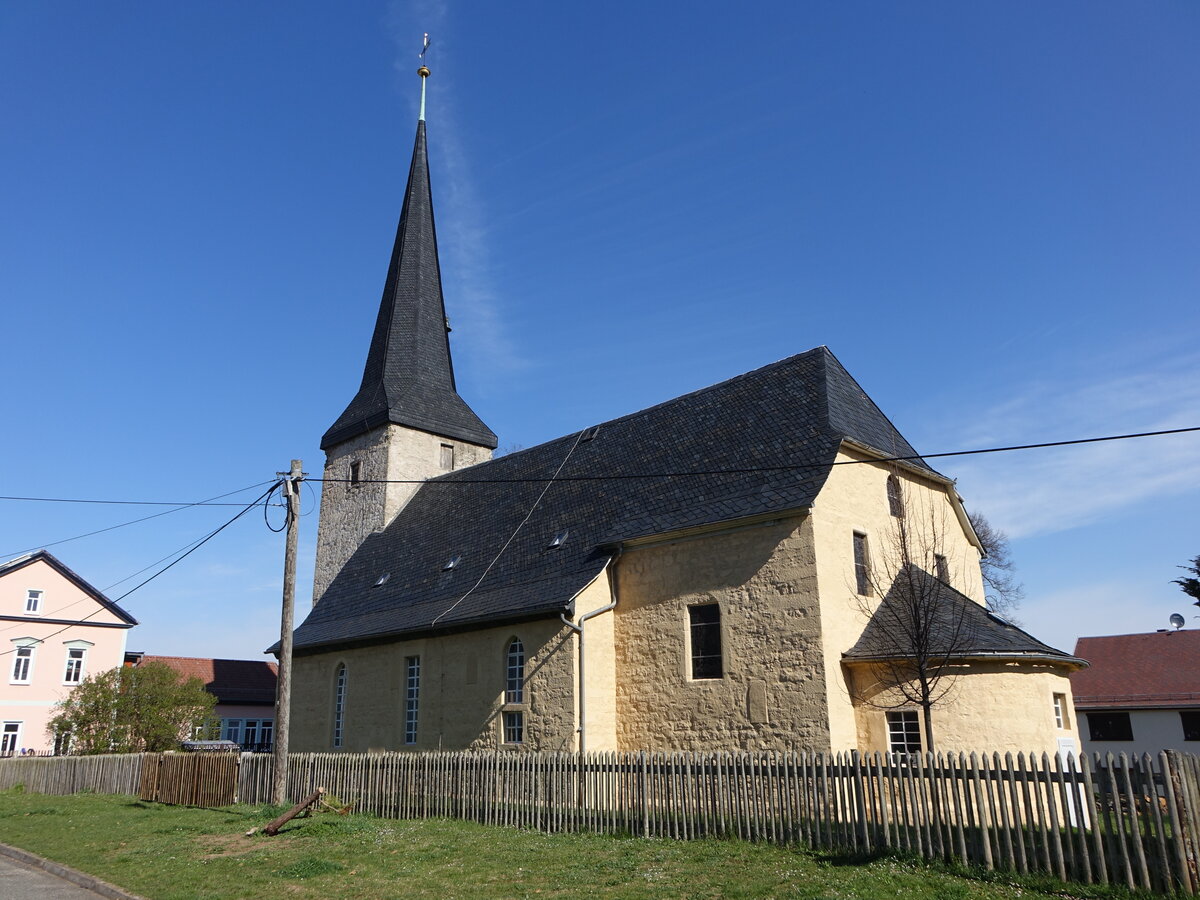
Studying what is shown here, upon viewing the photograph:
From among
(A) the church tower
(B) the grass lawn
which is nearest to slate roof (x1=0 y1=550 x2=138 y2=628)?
(A) the church tower

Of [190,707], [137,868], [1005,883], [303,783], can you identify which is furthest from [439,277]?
[1005,883]

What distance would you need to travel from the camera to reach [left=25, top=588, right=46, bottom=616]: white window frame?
140ft

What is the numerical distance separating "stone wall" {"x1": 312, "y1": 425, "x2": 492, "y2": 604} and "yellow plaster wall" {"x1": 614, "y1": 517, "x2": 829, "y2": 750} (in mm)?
14854

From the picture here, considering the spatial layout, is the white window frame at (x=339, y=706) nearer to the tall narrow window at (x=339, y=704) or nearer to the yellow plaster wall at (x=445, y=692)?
the tall narrow window at (x=339, y=704)

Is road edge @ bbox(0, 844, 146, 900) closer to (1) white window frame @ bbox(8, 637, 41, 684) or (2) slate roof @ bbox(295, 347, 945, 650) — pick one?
(2) slate roof @ bbox(295, 347, 945, 650)

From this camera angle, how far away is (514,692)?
20.3 metres

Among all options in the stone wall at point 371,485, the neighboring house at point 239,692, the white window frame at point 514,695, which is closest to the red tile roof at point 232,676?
the neighboring house at point 239,692

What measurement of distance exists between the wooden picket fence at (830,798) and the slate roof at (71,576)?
28826 mm

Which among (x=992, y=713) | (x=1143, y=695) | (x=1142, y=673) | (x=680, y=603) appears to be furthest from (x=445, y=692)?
(x=1142, y=673)

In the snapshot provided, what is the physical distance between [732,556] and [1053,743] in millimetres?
6439

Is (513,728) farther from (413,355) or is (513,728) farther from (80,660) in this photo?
(80,660)

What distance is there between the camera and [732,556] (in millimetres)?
17844

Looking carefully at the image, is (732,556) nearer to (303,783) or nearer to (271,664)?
(303,783)

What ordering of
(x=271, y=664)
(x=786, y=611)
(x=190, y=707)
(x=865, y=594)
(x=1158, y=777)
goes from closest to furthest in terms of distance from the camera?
1. (x=1158, y=777)
2. (x=786, y=611)
3. (x=865, y=594)
4. (x=190, y=707)
5. (x=271, y=664)
